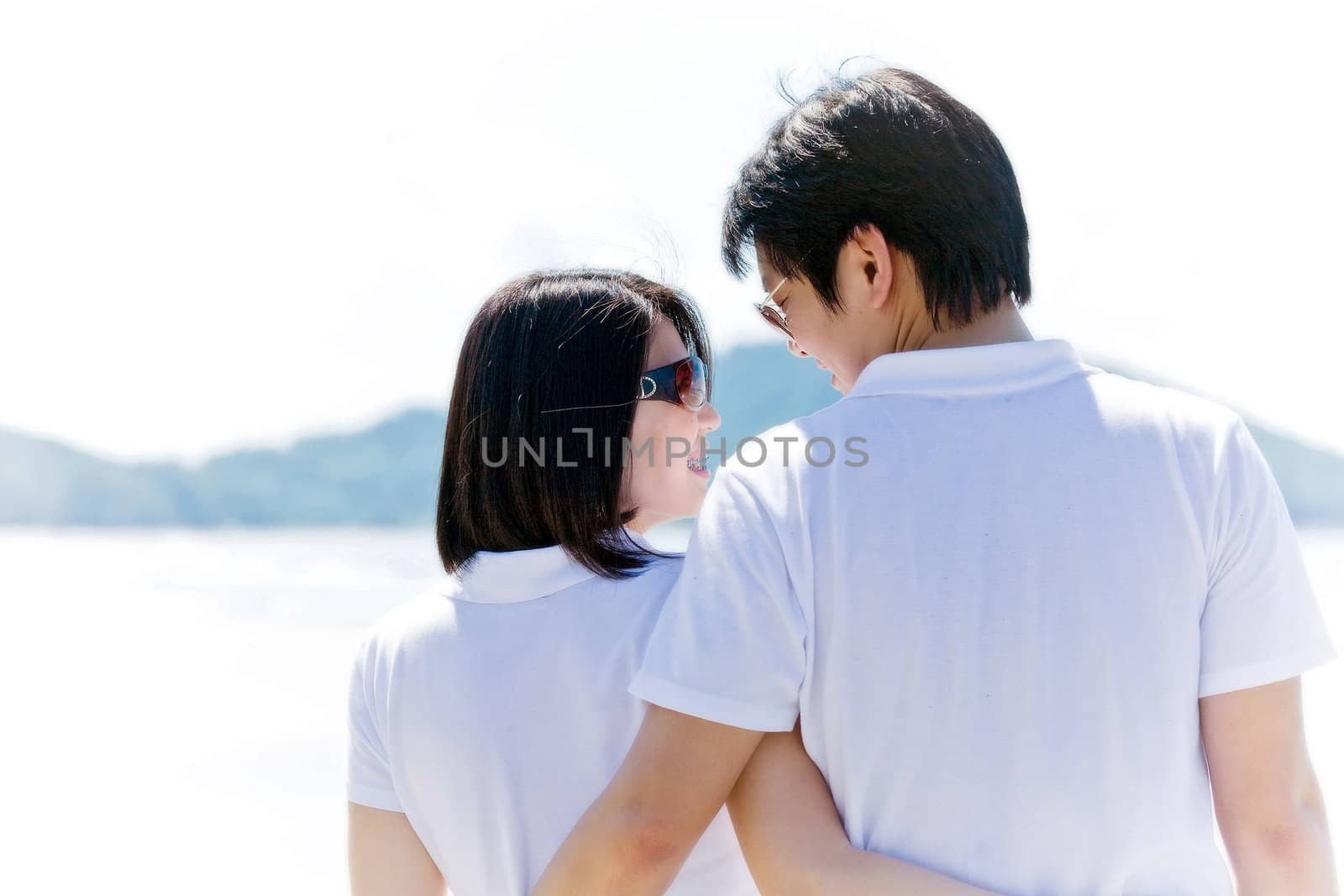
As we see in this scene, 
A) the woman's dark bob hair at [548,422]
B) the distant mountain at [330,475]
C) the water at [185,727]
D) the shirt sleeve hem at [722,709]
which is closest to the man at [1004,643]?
the shirt sleeve hem at [722,709]

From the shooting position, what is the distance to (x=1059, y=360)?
1.03 metres

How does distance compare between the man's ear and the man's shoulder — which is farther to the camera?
the man's ear

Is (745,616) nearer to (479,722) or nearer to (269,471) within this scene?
(479,722)

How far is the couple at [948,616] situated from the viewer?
0.94m

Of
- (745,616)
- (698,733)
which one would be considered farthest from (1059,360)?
(698,733)

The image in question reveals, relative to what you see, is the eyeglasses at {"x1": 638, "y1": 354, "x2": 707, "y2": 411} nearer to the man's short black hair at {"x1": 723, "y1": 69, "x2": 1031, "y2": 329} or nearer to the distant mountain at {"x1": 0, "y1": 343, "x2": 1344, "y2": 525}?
the man's short black hair at {"x1": 723, "y1": 69, "x2": 1031, "y2": 329}

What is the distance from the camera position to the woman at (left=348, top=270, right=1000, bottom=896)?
123cm

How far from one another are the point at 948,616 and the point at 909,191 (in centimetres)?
43

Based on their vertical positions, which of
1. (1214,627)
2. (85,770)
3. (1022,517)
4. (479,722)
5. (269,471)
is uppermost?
(1022,517)

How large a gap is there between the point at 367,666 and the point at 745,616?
58 cm

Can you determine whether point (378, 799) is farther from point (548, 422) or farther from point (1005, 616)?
point (1005, 616)

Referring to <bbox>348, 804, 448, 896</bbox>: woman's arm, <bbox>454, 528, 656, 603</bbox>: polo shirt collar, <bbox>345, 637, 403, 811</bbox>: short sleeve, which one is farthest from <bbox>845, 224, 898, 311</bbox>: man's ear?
<bbox>348, 804, 448, 896</bbox>: woman's arm

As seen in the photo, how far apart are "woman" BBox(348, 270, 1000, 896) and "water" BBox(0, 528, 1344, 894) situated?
135 inches

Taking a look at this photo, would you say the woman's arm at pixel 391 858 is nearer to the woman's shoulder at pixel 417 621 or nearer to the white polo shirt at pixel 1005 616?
the woman's shoulder at pixel 417 621
